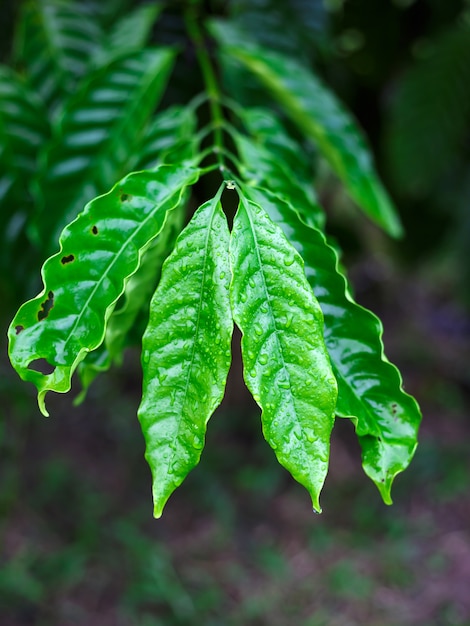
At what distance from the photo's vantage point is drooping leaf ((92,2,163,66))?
94 centimetres

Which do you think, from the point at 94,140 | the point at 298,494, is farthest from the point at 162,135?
the point at 298,494

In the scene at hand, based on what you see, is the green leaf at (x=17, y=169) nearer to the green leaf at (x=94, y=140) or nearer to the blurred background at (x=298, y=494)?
the green leaf at (x=94, y=140)

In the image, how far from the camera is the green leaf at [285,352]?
463 millimetres

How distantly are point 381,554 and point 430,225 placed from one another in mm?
1695

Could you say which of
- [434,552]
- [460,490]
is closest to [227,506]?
[434,552]

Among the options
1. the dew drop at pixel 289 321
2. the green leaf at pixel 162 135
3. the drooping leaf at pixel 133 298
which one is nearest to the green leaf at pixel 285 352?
the dew drop at pixel 289 321

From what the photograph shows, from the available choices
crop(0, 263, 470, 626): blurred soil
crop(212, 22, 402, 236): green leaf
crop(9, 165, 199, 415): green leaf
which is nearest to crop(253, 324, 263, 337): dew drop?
crop(9, 165, 199, 415): green leaf

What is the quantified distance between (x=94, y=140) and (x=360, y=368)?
0.46 meters

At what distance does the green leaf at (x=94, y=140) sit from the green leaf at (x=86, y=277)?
0.80ft

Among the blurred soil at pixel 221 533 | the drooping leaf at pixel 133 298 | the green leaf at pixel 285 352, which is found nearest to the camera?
the green leaf at pixel 285 352

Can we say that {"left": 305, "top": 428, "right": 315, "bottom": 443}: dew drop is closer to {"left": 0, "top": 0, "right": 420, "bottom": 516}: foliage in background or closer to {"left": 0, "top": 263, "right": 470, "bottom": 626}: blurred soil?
{"left": 0, "top": 0, "right": 420, "bottom": 516}: foliage in background

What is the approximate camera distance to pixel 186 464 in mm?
482

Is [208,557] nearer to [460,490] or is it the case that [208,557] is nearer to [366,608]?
[366,608]

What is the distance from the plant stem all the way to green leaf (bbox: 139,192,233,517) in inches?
5.6
